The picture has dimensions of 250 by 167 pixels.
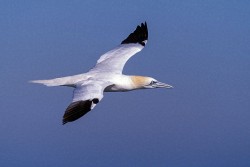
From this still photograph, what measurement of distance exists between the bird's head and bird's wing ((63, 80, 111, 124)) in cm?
168

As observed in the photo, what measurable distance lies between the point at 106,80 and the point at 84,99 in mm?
2232

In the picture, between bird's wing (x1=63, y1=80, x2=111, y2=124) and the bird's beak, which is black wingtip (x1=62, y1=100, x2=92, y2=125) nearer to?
bird's wing (x1=63, y1=80, x2=111, y2=124)

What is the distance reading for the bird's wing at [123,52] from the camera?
56.0 feet

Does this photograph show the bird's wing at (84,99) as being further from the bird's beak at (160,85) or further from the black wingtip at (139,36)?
the black wingtip at (139,36)

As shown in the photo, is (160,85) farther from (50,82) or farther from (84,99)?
(84,99)

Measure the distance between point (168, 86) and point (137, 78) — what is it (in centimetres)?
153

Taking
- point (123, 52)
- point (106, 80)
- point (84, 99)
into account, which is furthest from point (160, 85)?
point (84, 99)

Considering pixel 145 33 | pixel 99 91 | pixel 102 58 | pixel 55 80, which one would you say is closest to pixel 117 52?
pixel 102 58

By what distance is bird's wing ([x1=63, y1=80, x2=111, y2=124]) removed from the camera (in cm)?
1208

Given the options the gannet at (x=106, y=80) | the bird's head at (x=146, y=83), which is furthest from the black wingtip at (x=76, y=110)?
the bird's head at (x=146, y=83)

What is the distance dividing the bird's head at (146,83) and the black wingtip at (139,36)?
2895 millimetres

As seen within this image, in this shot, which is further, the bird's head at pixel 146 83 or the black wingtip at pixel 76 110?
the bird's head at pixel 146 83

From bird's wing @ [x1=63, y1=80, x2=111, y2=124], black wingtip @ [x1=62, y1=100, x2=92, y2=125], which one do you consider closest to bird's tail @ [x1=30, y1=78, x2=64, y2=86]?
bird's wing @ [x1=63, y1=80, x2=111, y2=124]

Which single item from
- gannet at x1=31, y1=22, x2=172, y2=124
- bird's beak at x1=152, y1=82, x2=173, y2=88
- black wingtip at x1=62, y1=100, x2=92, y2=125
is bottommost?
bird's beak at x1=152, y1=82, x2=173, y2=88
